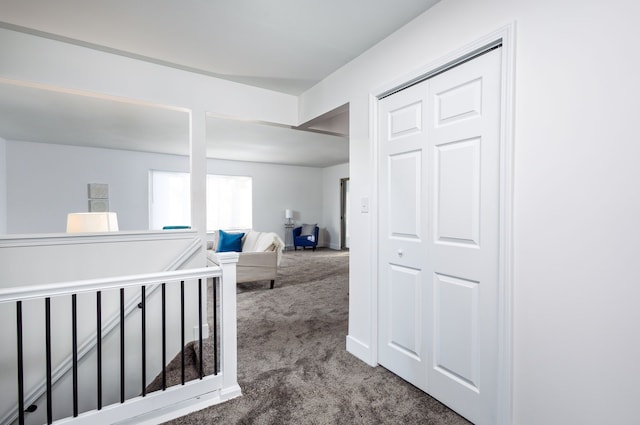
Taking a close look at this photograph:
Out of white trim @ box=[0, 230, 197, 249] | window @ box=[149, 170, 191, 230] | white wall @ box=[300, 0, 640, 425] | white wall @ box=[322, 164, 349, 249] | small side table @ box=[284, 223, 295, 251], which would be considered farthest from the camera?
white wall @ box=[322, 164, 349, 249]

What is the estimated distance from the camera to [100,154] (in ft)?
20.9

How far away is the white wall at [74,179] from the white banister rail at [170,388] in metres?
5.54

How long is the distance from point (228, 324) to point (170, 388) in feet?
1.49

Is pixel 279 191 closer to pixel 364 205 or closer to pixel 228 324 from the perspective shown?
pixel 364 205

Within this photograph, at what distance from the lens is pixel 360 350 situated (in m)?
2.34

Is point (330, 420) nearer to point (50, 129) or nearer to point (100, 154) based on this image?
point (50, 129)

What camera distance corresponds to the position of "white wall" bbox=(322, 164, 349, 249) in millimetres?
8859

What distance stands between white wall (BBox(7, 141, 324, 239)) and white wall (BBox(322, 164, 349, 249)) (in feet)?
7.08

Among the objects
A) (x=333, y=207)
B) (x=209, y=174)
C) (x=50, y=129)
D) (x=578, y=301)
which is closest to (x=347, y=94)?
(x=578, y=301)

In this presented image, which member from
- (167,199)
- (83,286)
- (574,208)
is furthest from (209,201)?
(574,208)

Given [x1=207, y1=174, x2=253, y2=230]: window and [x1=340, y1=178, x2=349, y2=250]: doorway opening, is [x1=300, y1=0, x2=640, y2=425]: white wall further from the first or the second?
[x1=340, y1=178, x2=349, y2=250]: doorway opening

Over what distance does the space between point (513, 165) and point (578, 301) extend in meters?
0.63

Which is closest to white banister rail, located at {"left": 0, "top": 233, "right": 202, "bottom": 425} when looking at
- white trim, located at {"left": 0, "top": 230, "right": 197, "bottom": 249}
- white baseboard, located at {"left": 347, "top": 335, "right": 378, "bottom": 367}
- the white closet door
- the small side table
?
white trim, located at {"left": 0, "top": 230, "right": 197, "bottom": 249}

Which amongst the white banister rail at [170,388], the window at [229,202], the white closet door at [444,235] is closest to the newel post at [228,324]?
the white banister rail at [170,388]
